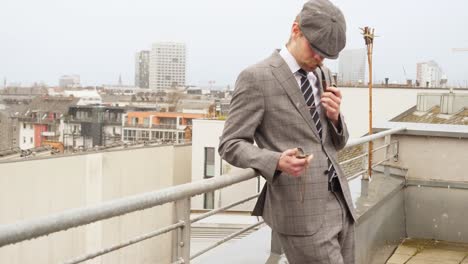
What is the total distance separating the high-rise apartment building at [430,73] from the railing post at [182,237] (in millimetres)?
25388

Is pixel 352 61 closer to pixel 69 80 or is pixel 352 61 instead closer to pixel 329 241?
pixel 329 241

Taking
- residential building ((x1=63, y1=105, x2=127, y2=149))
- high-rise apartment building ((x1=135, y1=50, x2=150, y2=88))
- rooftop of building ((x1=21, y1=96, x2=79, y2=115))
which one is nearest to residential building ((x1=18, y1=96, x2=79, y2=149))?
rooftop of building ((x1=21, y1=96, x2=79, y2=115))

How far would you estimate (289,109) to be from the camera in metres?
1.83

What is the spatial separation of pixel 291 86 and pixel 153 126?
152ft

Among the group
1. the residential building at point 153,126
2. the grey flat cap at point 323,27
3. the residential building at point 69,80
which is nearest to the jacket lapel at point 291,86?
the grey flat cap at point 323,27

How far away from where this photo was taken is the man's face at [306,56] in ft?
5.92

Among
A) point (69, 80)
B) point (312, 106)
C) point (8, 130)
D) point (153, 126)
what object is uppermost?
point (69, 80)

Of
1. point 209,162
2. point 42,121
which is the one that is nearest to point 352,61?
point 209,162

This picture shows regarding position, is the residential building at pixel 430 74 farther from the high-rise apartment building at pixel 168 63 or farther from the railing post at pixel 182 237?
the high-rise apartment building at pixel 168 63

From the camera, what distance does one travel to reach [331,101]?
188cm

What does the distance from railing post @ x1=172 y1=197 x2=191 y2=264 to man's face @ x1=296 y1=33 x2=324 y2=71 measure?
1.83 feet

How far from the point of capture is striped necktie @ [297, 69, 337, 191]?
1881 millimetres

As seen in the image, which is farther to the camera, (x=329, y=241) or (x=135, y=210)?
(x=329, y=241)

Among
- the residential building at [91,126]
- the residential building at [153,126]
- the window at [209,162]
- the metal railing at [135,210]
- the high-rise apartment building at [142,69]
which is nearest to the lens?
the metal railing at [135,210]
